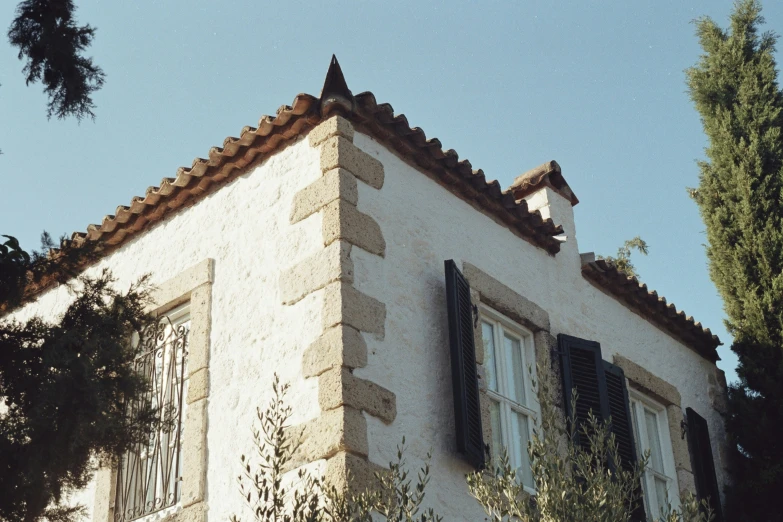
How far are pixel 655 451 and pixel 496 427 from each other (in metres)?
2.41

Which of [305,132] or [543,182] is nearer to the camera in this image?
[305,132]

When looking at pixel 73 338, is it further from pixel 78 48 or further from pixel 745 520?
pixel 745 520

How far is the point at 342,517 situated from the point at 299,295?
1.99 meters

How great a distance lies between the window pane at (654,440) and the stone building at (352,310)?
0.08 m

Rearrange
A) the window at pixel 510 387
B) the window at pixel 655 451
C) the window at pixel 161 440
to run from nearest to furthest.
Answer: the window at pixel 161 440, the window at pixel 510 387, the window at pixel 655 451

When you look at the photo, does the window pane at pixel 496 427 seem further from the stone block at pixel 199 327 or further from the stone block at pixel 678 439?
Answer: the stone block at pixel 678 439

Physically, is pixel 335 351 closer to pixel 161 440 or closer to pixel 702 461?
pixel 161 440

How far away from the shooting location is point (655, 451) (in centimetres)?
934

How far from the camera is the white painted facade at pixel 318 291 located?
6734 mm

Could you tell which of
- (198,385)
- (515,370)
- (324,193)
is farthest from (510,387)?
(198,385)

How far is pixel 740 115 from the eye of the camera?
11.0m

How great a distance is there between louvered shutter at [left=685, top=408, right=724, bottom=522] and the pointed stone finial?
445 centimetres

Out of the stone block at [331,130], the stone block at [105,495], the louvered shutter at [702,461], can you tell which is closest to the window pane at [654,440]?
the louvered shutter at [702,461]

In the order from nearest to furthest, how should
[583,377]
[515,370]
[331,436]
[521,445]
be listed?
1. [331,436]
2. [521,445]
3. [515,370]
4. [583,377]
